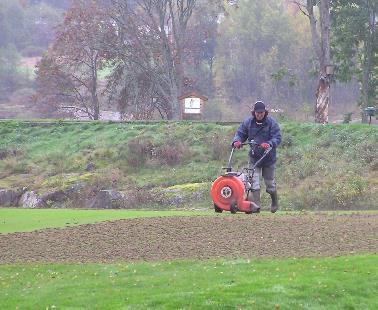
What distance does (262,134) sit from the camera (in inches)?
685

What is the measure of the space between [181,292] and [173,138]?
973 inches

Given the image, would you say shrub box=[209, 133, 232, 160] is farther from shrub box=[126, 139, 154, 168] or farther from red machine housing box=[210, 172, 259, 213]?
red machine housing box=[210, 172, 259, 213]

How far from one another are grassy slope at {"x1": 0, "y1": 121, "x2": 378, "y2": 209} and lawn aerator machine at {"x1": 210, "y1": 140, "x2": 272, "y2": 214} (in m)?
8.25

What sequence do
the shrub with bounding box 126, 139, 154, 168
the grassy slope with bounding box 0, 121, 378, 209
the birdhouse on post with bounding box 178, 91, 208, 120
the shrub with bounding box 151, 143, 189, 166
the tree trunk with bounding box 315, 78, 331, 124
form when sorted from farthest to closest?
the birdhouse on post with bounding box 178, 91, 208, 120, the tree trunk with bounding box 315, 78, 331, 124, the shrub with bounding box 126, 139, 154, 168, the shrub with bounding box 151, 143, 189, 166, the grassy slope with bounding box 0, 121, 378, 209

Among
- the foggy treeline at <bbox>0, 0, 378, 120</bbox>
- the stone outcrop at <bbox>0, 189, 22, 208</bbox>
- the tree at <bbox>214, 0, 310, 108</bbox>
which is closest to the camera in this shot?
the stone outcrop at <bbox>0, 189, 22, 208</bbox>

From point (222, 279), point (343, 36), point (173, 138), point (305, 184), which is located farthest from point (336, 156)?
point (222, 279)

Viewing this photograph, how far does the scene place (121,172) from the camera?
3272 cm

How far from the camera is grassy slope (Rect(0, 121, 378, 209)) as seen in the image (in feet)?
87.8

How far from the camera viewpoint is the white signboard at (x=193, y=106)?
134 ft

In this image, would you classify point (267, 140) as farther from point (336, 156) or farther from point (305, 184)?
point (336, 156)

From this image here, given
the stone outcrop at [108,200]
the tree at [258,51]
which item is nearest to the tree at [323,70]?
the stone outcrop at [108,200]

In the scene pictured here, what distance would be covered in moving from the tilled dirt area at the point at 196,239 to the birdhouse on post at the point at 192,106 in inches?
934

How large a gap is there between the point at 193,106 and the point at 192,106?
0.17ft

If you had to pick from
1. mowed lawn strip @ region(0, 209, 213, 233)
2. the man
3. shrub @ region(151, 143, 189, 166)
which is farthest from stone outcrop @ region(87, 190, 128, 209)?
the man
